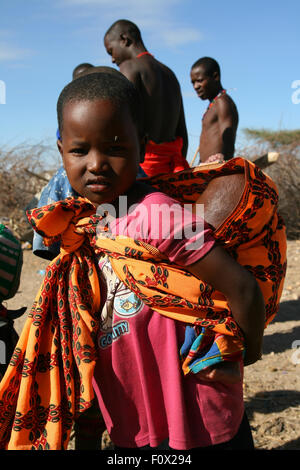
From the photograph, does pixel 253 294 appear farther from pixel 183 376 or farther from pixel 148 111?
pixel 148 111

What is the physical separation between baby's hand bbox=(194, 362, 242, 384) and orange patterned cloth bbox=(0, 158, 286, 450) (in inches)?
2.7

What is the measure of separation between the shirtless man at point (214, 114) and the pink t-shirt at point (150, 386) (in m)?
3.87

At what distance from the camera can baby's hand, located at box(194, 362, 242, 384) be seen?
1.25 metres

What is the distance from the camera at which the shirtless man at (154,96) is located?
333 cm

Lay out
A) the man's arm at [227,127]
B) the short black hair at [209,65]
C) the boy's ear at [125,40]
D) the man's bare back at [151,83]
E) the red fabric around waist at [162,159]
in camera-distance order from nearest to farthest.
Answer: the red fabric around waist at [162,159] < the man's bare back at [151,83] < the boy's ear at [125,40] < the man's arm at [227,127] < the short black hair at [209,65]

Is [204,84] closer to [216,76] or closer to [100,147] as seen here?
[216,76]

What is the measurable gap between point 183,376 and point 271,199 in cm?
54

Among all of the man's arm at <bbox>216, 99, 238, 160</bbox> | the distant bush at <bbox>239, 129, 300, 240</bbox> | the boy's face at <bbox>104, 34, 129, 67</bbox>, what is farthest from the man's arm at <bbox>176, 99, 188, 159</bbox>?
the distant bush at <bbox>239, 129, 300, 240</bbox>

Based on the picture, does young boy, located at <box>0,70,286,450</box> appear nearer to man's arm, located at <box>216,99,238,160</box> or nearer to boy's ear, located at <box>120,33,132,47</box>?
boy's ear, located at <box>120,33,132,47</box>

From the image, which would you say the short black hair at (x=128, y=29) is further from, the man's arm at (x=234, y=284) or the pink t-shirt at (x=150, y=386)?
the man's arm at (x=234, y=284)

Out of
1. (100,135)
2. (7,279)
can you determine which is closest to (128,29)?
(7,279)

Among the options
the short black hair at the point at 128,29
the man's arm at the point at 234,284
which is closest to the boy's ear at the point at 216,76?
the short black hair at the point at 128,29

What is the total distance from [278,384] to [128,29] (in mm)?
2868

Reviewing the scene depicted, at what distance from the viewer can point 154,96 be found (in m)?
3.47
